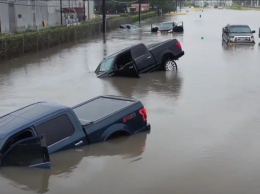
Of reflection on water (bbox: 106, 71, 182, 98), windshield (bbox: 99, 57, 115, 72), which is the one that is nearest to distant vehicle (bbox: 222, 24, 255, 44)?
reflection on water (bbox: 106, 71, 182, 98)

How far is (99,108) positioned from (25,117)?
1965 millimetres

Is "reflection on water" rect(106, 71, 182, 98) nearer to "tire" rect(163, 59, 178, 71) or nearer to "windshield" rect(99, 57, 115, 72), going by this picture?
"tire" rect(163, 59, 178, 71)

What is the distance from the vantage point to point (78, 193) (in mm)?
7203

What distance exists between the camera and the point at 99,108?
9727 millimetres

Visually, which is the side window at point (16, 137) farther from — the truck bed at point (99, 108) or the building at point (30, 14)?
the building at point (30, 14)

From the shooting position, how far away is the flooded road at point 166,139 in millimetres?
7543

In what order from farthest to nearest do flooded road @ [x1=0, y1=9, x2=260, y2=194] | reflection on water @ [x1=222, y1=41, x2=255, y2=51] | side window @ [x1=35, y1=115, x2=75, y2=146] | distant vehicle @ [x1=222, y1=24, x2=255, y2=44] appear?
distant vehicle @ [x1=222, y1=24, x2=255, y2=44], reflection on water @ [x1=222, y1=41, x2=255, y2=51], side window @ [x1=35, y1=115, x2=75, y2=146], flooded road @ [x1=0, y1=9, x2=260, y2=194]

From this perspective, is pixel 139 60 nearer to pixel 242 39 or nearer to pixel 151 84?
pixel 151 84

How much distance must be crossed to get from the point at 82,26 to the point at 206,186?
37.5m

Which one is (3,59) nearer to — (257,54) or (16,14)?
(257,54)

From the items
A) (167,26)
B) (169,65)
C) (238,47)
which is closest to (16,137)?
(169,65)

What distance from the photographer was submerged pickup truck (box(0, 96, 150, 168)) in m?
7.83

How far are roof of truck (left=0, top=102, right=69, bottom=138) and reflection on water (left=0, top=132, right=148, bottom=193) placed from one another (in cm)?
73

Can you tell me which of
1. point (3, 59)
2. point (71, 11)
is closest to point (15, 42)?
point (3, 59)
